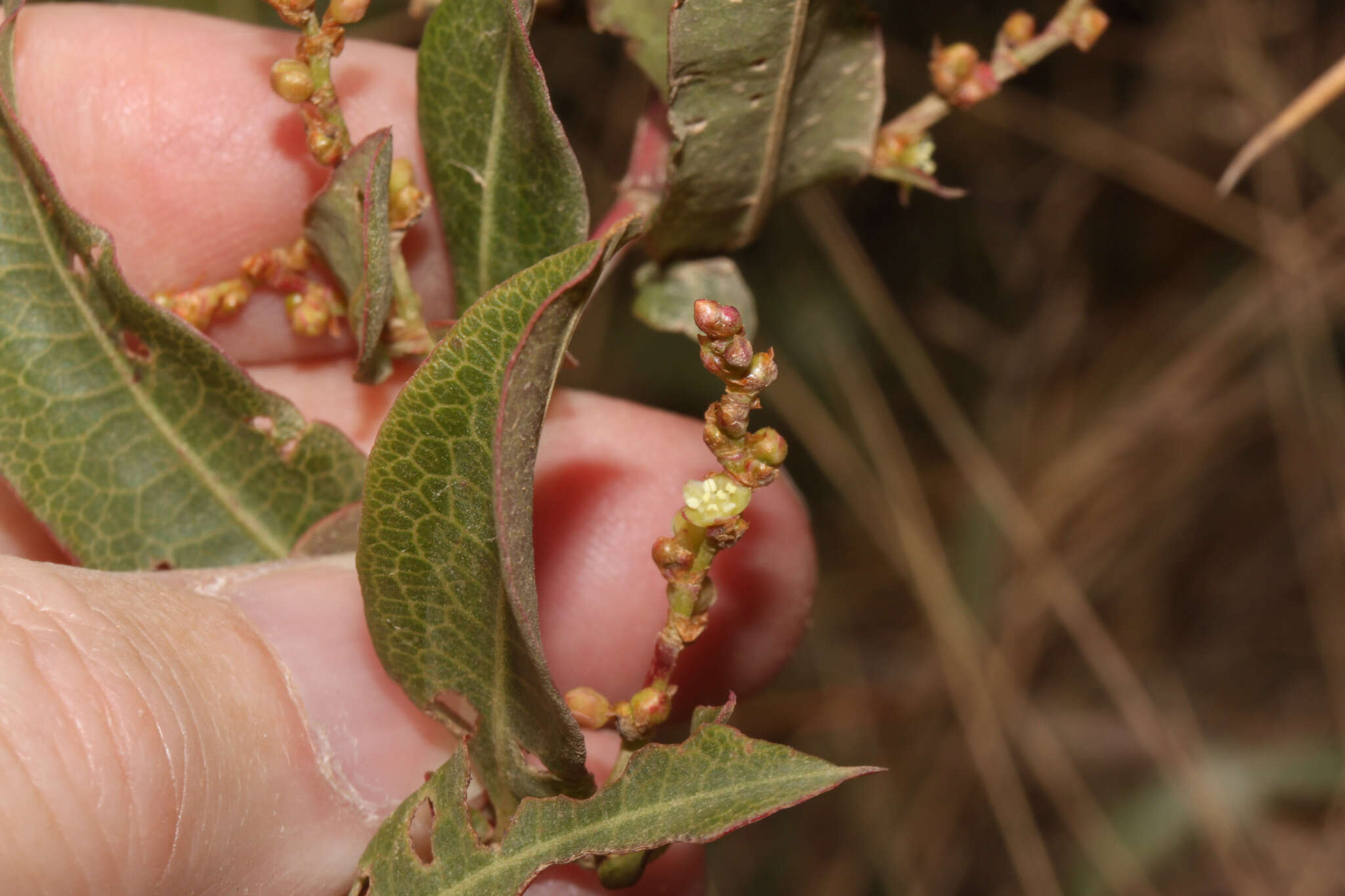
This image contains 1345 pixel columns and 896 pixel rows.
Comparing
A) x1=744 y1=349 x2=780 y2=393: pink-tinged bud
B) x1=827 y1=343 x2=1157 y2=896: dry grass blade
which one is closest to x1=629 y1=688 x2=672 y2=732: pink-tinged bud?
x1=744 y1=349 x2=780 y2=393: pink-tinged bud

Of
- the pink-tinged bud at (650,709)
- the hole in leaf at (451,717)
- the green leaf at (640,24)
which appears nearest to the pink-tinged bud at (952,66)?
the green leaf at (640,24)

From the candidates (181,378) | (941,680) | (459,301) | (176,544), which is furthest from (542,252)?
(941,680)

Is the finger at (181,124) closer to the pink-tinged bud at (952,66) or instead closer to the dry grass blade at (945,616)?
the pink-tinged bud at (952,66)

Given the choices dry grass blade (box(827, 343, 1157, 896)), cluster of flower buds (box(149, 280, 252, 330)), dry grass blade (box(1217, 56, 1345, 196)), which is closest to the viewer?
dry grass blade (box(1217, 56, 1345, 196))

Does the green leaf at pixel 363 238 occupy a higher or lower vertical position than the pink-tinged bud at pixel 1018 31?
lower

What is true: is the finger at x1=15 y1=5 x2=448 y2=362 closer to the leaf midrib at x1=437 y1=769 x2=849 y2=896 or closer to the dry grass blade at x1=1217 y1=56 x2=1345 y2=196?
the leaf midrib at x1=437 y1=769 x2=849 y2=896

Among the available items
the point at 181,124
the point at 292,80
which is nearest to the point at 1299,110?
the point at 292,80

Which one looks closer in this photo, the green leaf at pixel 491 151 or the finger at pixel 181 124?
the green leaf at pixel 491 151

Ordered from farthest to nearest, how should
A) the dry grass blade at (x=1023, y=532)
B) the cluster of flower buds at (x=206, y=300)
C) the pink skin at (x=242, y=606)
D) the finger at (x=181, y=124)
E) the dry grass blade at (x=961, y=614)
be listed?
1. the dry grass blade at (x=961, y=614)
2. the dry grass blade at (x=1023, y=532)
3. the finger at (x=181, y=124)
4. the cluster of flower buds at (x=206, y=300)
5. the pink skin at (x=242, y=606)
